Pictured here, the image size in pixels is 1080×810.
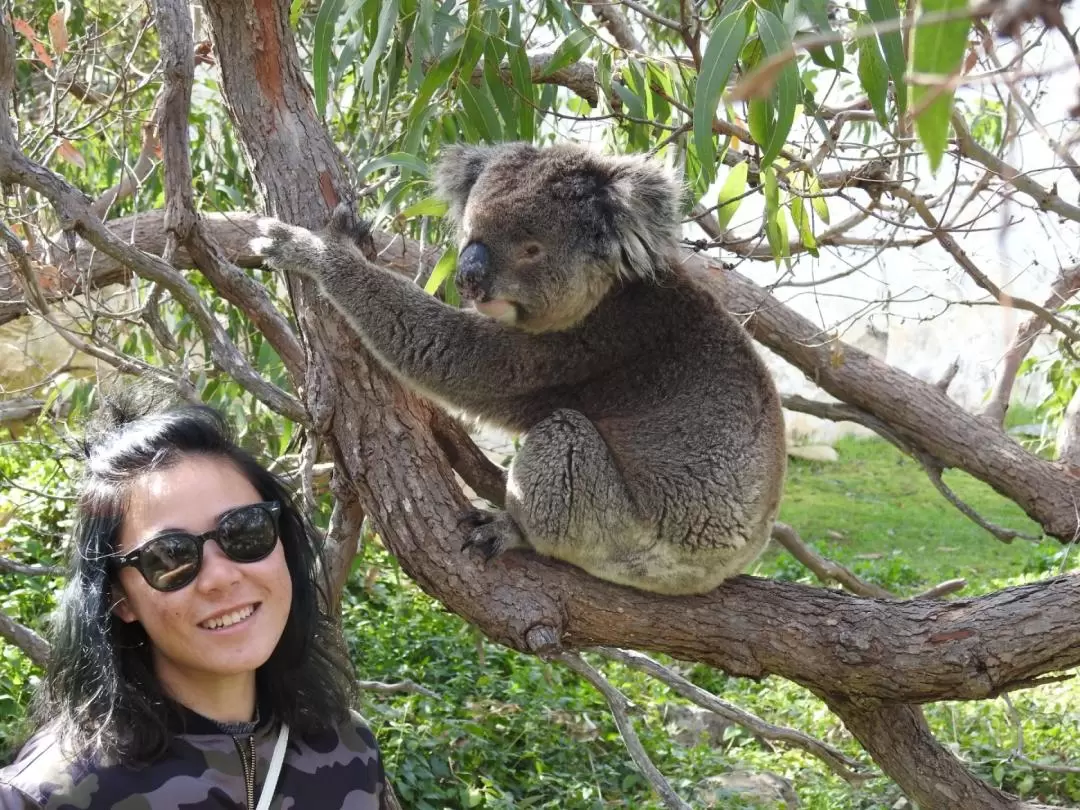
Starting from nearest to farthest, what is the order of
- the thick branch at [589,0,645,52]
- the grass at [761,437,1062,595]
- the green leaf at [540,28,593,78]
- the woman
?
the woman, the green leaf at [540,28,593,78], the thick branch at [589,0,645,52], the grass at [761,437,1062,595]

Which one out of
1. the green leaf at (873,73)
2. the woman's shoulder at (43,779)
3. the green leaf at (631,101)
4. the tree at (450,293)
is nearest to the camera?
the woman's shoulder at (43,779)

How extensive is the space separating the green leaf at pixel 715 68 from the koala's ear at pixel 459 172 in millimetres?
1314

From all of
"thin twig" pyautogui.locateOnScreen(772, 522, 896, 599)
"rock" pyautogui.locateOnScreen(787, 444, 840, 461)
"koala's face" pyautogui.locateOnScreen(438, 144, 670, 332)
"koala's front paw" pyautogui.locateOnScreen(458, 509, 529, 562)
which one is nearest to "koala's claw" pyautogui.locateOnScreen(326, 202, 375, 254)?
"koala's face" pyautogui.locateOnScreen(438, 144, 670, 332)

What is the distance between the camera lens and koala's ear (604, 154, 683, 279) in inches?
106

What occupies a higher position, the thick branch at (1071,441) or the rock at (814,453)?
the thick branch at (1071,441)

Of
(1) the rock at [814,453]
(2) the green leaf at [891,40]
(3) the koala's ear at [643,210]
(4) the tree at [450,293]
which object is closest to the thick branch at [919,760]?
(4) the tree at [450,293]

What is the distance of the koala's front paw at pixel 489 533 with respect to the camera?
2480 millimetres

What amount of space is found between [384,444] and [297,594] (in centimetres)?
68

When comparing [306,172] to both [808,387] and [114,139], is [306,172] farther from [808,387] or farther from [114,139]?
[808,387]

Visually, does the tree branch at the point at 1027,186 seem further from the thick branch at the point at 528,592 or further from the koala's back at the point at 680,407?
the thick branch at the point at 528,592

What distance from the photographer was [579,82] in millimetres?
4125

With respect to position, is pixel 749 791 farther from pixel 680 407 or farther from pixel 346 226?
pixel 346 226

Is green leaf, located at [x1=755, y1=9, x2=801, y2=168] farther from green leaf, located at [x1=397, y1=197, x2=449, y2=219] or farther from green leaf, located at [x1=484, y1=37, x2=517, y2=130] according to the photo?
green leaf, located at [x1=397, y1=197, x2=449, y2=219]

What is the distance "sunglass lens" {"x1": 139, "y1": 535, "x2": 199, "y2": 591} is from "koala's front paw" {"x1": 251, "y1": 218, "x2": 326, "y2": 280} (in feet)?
3.89
